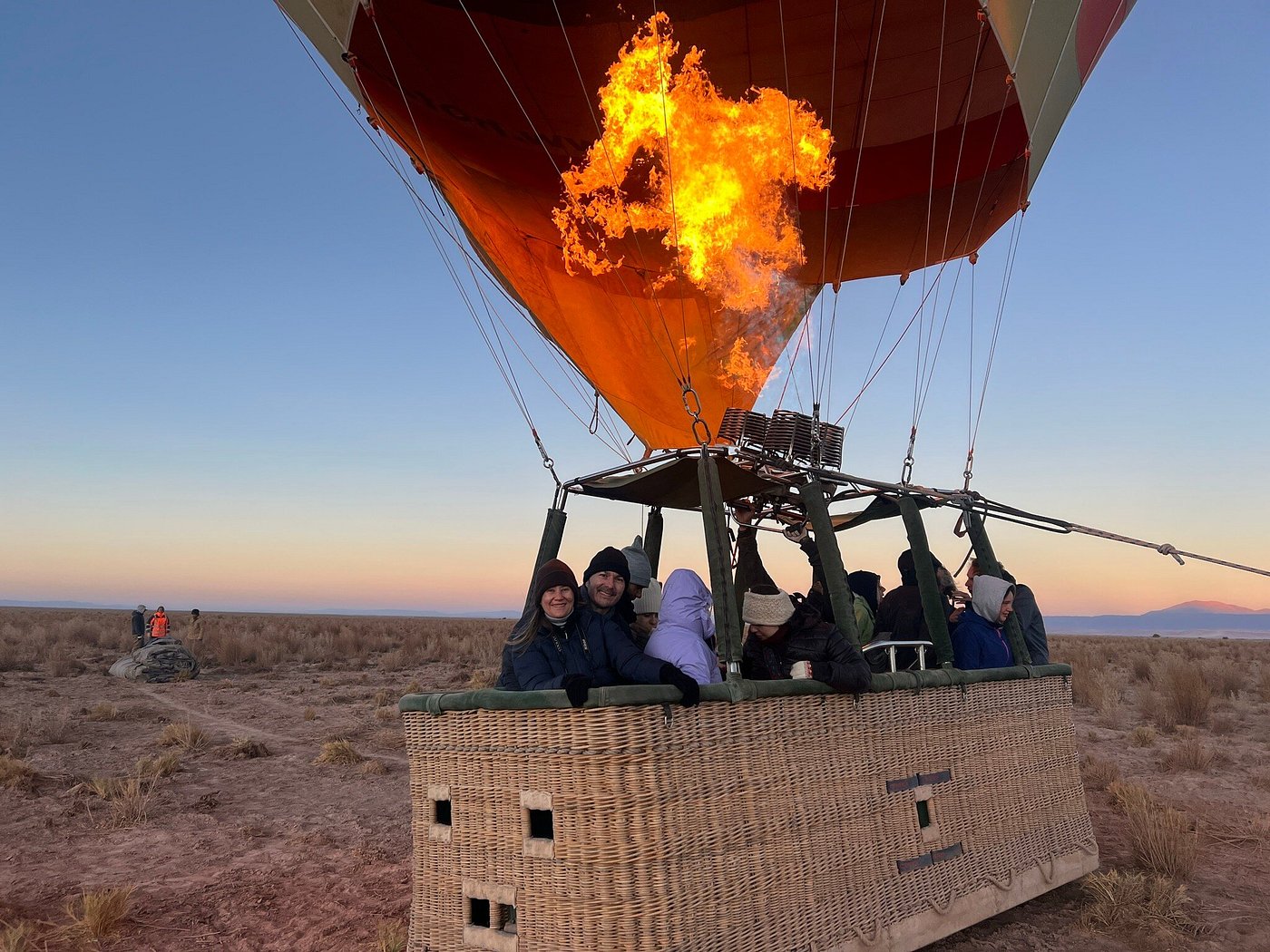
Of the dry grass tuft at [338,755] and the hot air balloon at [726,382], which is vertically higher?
the hot air balloon at [726,382]

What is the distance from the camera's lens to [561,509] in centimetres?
592

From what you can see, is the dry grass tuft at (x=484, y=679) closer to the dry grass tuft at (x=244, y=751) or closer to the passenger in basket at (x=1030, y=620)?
the dry grass tuft at (x=244, y=751)

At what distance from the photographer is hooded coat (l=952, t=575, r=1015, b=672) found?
583 cm

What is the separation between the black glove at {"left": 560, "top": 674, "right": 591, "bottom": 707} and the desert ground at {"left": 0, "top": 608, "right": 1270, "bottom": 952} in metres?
2.55

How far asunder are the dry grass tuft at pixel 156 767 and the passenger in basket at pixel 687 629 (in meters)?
7.86

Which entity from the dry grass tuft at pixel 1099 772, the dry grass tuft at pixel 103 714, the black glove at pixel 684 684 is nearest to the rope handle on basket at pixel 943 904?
the black glove at pixel 684 684

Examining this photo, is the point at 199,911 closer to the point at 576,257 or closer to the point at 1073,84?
the point at 576,257

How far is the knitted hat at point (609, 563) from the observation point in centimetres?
460

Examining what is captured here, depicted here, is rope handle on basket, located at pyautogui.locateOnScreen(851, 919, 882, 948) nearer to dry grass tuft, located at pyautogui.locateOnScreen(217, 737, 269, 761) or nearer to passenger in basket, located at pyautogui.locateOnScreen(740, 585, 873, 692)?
passenger in basket, located at pyautogui.locateOnScreen(740, 585, 873, 692)

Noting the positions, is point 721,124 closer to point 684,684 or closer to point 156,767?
point 684,684

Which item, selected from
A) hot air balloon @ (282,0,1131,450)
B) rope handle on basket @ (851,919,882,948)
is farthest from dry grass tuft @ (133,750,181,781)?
rope handle on basket @ (851,919,882,948)

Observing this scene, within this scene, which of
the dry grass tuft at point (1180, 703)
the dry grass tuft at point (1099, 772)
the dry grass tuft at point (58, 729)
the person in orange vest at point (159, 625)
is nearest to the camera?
the dry grass tuft at point (1099, 772)

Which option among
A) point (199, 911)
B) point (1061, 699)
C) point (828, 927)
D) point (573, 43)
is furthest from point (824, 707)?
point (573, 43)

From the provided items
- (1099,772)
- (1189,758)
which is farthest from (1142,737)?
(1099,772)
